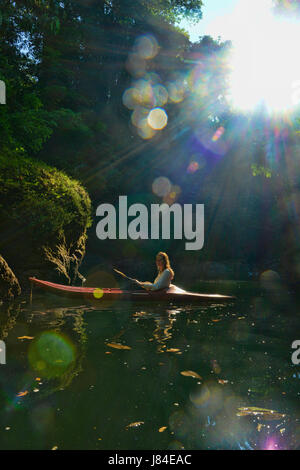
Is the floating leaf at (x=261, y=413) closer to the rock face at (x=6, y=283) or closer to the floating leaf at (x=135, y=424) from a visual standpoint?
the floating leaf at (x=135, y=424)

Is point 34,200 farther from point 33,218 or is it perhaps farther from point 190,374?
point 190,374

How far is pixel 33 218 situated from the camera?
12008mm

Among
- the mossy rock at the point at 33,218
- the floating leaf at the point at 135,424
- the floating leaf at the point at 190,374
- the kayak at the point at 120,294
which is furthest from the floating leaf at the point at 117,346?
the mossy rock at the point at 33,218

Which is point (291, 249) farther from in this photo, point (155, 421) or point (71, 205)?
point (155, 421)

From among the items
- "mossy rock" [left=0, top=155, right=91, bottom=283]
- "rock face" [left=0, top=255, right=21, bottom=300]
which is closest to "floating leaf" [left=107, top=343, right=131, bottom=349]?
"rock face" [left=0, top=255, right=21, bottom=300]

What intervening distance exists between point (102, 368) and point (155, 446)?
1915 millimetres

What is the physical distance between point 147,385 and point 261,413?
4.25ft

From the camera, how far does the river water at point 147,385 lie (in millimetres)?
3164

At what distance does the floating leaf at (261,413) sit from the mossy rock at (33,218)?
31.6ft

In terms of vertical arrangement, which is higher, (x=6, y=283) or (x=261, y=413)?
(x=6, y=283)

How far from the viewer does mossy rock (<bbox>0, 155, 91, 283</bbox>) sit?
11.8 meters

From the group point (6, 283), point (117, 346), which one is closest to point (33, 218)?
point (6, 283)

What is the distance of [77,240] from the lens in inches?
582

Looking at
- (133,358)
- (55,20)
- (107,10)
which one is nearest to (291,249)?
(55,20)
